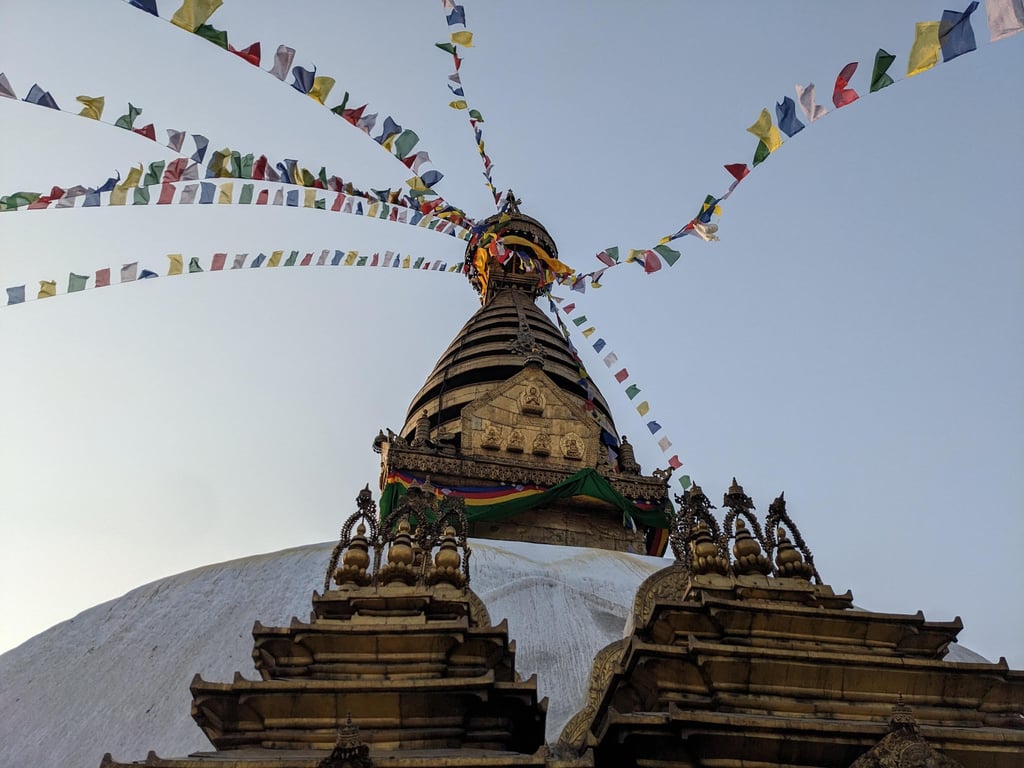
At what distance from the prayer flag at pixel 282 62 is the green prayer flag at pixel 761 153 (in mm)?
4730

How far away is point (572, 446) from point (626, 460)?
219 cm

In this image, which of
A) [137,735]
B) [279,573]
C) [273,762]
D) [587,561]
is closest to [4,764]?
[137,735]

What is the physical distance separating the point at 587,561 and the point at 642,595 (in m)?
5.59

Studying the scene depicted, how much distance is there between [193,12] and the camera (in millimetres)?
7500

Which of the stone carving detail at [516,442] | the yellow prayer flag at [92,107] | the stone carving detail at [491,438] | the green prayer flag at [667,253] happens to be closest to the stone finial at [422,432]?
the stone carving detail at [491,438]

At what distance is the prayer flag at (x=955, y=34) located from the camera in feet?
19.8

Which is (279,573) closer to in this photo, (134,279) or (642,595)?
(134,279)

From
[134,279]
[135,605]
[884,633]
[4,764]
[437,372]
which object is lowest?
[4,764]

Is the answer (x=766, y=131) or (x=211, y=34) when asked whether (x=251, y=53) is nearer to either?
(x=211, y=34)

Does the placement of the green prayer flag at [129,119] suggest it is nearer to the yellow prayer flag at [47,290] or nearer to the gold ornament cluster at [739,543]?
the yellow prayer flag at [47,290]

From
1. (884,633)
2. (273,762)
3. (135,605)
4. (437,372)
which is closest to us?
(273,762)

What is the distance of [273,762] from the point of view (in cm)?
446

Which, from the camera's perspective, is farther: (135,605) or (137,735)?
(135,605)

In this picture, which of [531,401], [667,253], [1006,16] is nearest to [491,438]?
[531,401]
